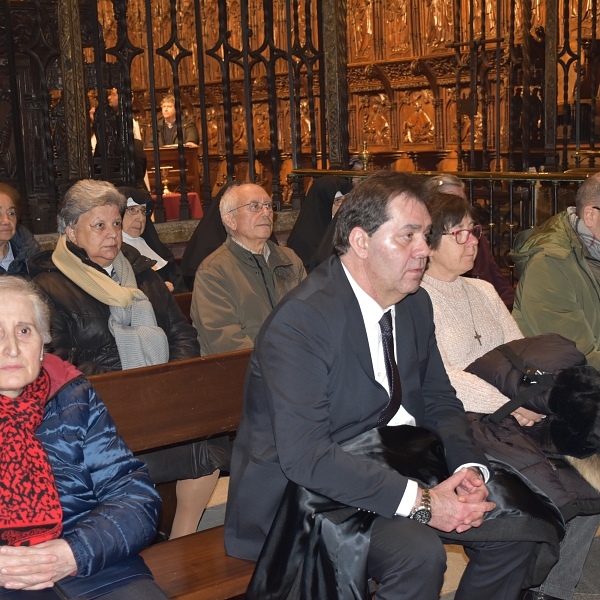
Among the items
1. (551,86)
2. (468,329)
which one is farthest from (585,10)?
(468,329)

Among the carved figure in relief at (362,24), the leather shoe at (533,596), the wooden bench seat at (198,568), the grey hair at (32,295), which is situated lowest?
the leather shoe at (533,596)

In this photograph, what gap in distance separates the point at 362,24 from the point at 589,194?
22.0 feet

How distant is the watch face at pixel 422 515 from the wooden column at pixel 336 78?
14.2 ft

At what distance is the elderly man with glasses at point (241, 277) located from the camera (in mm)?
3838

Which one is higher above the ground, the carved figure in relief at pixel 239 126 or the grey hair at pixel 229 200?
Answer: the carved figure in relief at pixel 239 126

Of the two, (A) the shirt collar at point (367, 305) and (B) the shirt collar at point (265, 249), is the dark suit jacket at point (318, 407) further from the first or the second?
(B) the shirt collar at point (265, 249)

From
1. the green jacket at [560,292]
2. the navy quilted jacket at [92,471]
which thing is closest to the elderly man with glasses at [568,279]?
the green jacket at [560,292]

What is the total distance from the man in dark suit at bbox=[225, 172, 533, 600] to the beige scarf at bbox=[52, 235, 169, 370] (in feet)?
3.70

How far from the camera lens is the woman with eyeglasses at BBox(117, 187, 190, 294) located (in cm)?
480

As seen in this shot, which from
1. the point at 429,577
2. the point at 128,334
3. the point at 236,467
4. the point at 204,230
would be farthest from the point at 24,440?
the point at 204,230

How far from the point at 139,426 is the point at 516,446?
4.26 ft

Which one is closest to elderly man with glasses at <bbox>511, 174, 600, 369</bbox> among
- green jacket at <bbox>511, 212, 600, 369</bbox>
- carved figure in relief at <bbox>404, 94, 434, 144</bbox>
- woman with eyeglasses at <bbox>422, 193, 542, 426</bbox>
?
green jacket at <bbox>511, 212, 600, 369</bbox>

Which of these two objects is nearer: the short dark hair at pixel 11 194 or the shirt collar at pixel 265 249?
the short dark hair at pixel 11 194

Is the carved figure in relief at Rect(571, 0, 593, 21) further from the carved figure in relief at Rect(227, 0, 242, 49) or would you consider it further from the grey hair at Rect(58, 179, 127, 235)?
the grey hair at Rect(58, 179, 127, 235)
